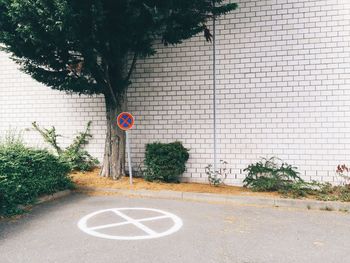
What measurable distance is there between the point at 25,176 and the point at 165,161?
2911 mm

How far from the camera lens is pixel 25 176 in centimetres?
617

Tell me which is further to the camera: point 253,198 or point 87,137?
point 87,137

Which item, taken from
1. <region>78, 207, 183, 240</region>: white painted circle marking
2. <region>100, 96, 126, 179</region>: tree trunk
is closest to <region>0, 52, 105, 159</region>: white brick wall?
<region>100, 96, 126, 179</region>: tree trunk

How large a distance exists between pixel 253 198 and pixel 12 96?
737cm

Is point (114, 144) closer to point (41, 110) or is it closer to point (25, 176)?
point (25, 176)

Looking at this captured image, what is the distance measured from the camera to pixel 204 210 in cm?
601

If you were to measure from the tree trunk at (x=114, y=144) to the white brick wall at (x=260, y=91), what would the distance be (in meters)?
0.72

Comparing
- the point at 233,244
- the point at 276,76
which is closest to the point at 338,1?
the point at 276,76

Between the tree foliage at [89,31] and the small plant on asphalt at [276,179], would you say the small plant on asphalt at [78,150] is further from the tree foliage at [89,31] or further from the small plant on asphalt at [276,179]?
the small plant on asphalt at [276,179]

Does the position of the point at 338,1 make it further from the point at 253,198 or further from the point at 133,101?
the point at 133,101

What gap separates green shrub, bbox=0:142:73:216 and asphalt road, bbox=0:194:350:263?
1.15 ft

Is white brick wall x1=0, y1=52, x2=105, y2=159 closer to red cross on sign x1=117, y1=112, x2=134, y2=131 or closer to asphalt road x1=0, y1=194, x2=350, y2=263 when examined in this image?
red cross on sign x1=117, y1=112, x2=134, y2=131

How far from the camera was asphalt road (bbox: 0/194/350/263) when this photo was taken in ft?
13.0

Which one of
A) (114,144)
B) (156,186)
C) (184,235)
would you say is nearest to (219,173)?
(156,186)
